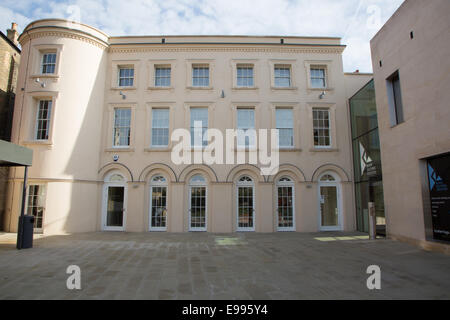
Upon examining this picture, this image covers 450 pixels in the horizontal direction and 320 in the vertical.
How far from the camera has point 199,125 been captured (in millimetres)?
14422

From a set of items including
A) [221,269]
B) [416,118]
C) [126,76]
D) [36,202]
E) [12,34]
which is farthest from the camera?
[12,34]

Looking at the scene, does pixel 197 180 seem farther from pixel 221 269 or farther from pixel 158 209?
pixel 221 269

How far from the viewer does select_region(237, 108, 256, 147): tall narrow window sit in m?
14.2

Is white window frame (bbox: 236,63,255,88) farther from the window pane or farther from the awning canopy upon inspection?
the awning canopy

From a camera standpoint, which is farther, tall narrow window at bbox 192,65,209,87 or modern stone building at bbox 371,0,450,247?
tall narrow window at bbox 192,65,209,87

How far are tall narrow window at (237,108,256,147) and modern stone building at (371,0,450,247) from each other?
592 cm

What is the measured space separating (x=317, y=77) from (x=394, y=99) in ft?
16.7

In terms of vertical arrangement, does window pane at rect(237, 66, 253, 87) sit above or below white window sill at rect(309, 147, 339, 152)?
above

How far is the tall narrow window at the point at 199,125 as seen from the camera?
14180mm

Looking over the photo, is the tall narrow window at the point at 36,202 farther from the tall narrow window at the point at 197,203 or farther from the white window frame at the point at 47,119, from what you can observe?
the tall narrow window at the point at 197,203

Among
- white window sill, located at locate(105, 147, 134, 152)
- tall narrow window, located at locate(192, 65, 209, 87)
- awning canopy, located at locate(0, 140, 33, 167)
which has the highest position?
tall narrow window, located at locate(192, 65, 209, 87)

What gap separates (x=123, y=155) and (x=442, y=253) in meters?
13.8

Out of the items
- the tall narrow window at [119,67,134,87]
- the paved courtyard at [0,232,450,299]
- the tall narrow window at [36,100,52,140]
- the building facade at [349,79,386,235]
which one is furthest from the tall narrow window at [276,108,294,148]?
the tall narrow window at [36,100,52,140]

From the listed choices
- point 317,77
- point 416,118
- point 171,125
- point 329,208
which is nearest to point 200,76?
point 171,125
